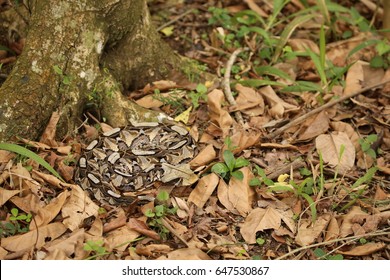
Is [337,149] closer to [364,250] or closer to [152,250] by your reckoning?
[364,250]

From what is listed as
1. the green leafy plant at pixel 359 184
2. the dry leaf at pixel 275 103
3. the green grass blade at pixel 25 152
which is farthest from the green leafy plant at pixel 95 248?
the dry leaf at pixel 275 103

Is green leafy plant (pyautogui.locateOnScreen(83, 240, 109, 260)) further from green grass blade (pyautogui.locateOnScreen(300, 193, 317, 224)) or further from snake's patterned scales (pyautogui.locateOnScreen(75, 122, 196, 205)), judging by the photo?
green grass blade (pyautogui.locateOnScreen(300, 193, 317, 224))

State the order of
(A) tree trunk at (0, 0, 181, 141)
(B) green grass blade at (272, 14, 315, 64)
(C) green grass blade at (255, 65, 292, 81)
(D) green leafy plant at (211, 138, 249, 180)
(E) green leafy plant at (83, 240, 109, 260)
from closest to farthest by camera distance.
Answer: (E) green leafy plant at (83, 240, 109, 260) → (D) green leafy plant at (211, 138, 249, 180) → (A) tree trunk at (0, 0, 181, 141) → (C) green grass blade at (255, 65, 292, 81) → (B) green grass blade at (272, 14, 315, 64)

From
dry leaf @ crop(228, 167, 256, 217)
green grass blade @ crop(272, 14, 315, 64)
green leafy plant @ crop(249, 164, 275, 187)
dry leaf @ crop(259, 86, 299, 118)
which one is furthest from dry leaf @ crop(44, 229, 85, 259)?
green grass blade @ crop(272, 14, 315, 64)

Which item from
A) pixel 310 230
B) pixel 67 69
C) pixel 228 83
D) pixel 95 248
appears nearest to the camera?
pixel 95 248

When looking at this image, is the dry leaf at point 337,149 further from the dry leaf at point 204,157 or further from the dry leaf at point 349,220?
the dry leaf at point 204,157

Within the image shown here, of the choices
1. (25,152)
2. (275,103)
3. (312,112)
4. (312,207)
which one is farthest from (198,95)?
(25,152)

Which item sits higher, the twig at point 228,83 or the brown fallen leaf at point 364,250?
the twig at point 228,83
